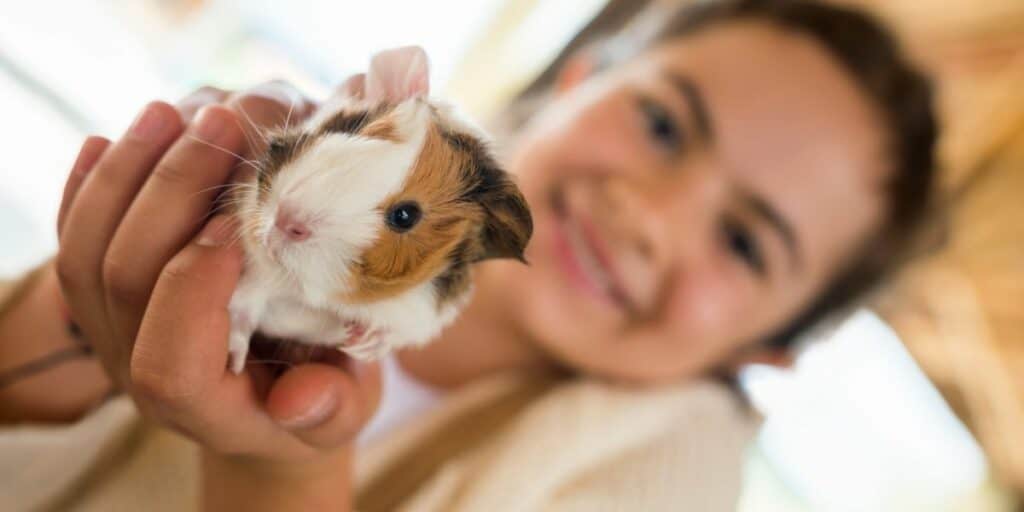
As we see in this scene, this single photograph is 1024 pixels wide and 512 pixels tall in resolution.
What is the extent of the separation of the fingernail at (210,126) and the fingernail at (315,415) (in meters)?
0.19

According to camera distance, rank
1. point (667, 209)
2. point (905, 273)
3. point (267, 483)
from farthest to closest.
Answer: point (905, 273), point (667, 209), point (267, 483)

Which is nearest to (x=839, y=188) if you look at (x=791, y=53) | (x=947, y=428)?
(x=791, y=53)

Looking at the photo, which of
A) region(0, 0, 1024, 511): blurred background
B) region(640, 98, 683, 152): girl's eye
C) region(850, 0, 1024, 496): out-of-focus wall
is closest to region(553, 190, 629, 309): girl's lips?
region(640, 98, 683, 152): girl's eye

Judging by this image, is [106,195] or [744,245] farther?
[744,245]

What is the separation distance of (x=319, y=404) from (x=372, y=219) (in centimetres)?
16

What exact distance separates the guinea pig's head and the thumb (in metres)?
0.03

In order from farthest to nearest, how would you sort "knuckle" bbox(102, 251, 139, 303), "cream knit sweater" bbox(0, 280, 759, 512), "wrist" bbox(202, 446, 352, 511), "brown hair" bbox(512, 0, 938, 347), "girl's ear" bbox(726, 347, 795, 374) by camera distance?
"girl's ear" bbox(726, 347, 795, 374)
"brown hair" bbox(512, 0, 938, 347)
"cream knit sweater" bbox(0, 280, 759, 512)
"wrist" bbox(202, 446, 352, 511)
"knuckle" bbox(102, 251, 139, 303)

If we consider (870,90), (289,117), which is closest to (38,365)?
(289,117)

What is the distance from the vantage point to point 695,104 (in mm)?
965

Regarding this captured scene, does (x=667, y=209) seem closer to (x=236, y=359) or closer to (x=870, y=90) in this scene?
(x=870, y=90)

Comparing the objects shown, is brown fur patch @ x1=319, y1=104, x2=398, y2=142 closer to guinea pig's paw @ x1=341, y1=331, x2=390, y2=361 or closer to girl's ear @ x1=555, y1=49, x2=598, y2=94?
guinea pig's paw @ x1=341, y1=331, x2=390, y2=361

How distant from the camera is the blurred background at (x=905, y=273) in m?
1.29

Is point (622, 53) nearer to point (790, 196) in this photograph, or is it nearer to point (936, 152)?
point (790, 196)

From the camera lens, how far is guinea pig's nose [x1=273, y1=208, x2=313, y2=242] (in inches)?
12.3
